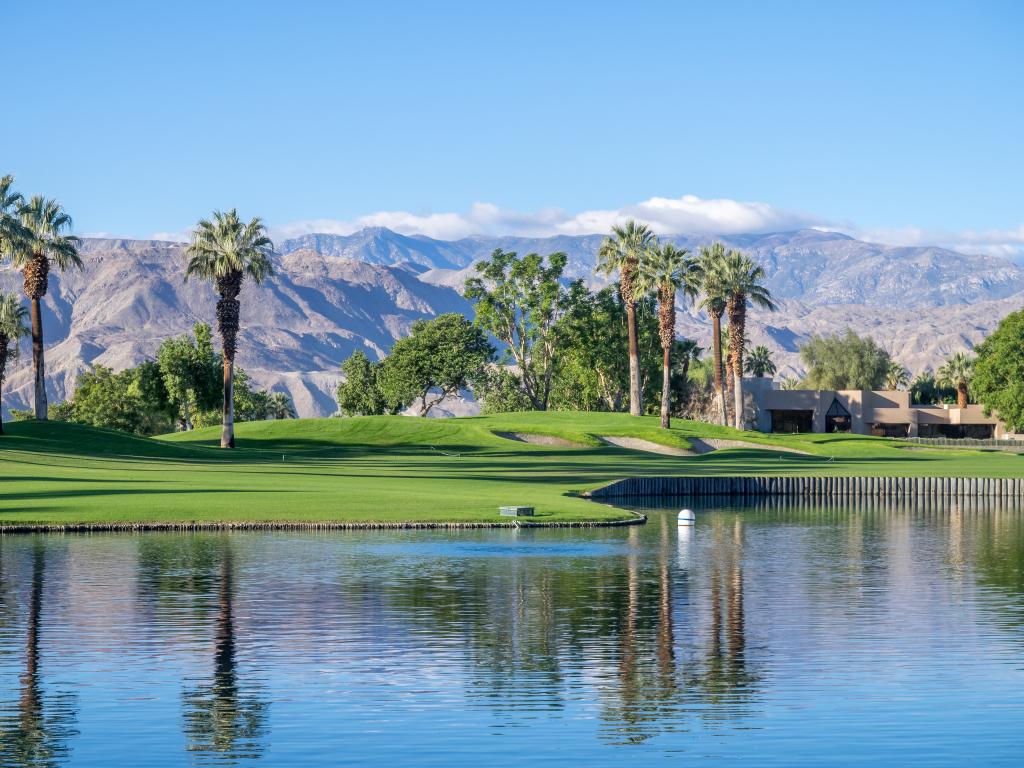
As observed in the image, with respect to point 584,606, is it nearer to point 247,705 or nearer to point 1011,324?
point 247,705

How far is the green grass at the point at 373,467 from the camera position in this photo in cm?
4925

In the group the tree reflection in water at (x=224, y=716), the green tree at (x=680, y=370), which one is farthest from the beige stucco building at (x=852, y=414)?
the tree reflection in water at (x=224, y=716)

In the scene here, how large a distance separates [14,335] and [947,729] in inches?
3922

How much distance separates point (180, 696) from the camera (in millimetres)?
22078

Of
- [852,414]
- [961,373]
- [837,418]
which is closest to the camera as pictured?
[852,414]

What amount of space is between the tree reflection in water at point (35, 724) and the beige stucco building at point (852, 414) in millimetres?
146881

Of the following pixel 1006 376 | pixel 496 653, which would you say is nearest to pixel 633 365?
pixel 1006 376

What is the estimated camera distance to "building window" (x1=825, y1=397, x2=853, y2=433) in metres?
167

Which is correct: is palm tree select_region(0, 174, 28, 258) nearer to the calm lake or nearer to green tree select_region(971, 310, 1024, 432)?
the calm lake

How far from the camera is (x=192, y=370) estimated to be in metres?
136

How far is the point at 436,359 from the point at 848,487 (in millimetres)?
79220

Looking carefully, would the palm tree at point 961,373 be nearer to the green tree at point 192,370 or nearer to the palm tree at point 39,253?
the green tree at point 192,370

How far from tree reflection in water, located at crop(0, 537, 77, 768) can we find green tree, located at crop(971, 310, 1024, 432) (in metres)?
122

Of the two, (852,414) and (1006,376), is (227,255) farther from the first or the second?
(852,414)
